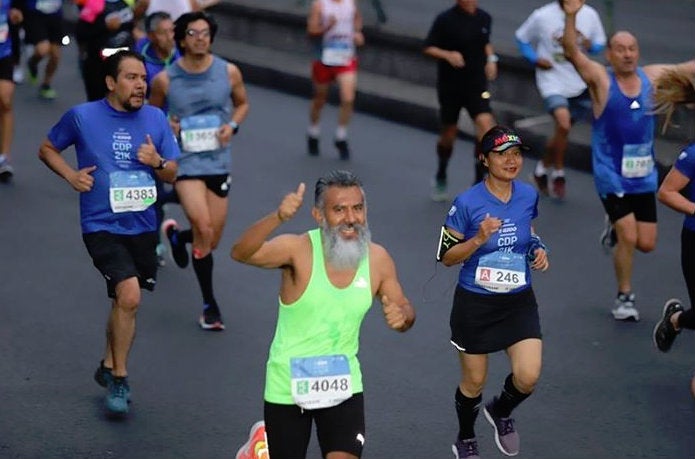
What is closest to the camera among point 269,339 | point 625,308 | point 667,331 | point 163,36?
point 667,331

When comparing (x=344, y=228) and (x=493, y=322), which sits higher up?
(x=344, y=228)

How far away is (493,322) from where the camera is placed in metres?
7.18

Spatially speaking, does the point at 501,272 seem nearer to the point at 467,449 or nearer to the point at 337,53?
the point at 467,449

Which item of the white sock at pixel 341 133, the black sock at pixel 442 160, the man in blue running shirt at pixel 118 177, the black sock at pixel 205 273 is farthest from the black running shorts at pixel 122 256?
the white sock at pixel 341 133

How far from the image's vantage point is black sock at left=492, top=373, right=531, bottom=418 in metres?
7.27

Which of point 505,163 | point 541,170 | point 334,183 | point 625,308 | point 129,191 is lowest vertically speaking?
point 541,170

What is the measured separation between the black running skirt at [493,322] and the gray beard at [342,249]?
4.29 ft

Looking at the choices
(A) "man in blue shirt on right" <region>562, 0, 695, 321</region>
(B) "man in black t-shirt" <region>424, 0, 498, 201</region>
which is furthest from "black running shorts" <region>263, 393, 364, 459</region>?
(B) "man in black t-shirt" <region>424, 0, 498, 201</region>

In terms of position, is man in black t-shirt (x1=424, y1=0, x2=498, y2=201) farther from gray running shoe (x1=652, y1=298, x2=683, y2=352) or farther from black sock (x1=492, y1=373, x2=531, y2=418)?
black sock (x1=492, y1=373, x2=531, y2=418)

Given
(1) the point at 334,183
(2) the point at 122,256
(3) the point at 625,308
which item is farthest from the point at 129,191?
(3) the point at 625,308

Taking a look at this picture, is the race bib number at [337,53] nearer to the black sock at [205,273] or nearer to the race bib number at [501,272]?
the black sock at [205,273]

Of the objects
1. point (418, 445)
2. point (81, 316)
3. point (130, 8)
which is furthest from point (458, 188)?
point (418, 445)

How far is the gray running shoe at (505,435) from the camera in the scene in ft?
24.3

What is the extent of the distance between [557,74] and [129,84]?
5.48 meters
